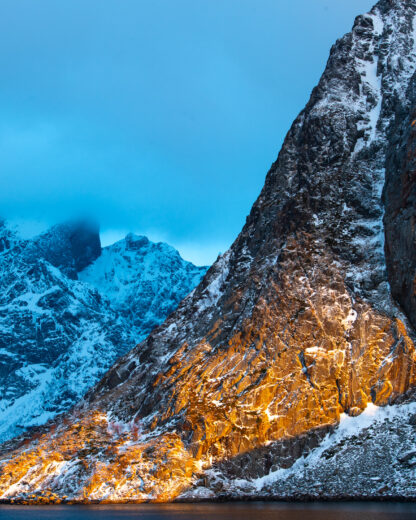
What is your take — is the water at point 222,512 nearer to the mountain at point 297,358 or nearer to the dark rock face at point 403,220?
the mountain at point 297,358

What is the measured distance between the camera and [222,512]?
214 ft

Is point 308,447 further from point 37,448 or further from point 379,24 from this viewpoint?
point 379,24

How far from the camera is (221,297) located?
113 metres

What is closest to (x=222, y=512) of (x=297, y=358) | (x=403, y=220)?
(x=297, y=358)

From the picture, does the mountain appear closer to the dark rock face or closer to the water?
the dark rock face

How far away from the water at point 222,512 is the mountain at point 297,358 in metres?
5.89

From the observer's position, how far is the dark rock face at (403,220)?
92.2 m

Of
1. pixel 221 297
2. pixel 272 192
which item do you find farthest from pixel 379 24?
pixel 221 297

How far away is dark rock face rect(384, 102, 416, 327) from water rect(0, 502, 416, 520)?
34.9 metres

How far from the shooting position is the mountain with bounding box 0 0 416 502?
8212 centimetres

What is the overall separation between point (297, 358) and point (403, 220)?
26200 millimetres

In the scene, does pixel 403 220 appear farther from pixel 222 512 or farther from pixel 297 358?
pixel 222 512

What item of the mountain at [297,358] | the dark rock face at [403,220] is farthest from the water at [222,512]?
the dark rock face at [403,220]

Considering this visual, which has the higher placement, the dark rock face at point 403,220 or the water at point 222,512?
the dark rock face at point 403,220
